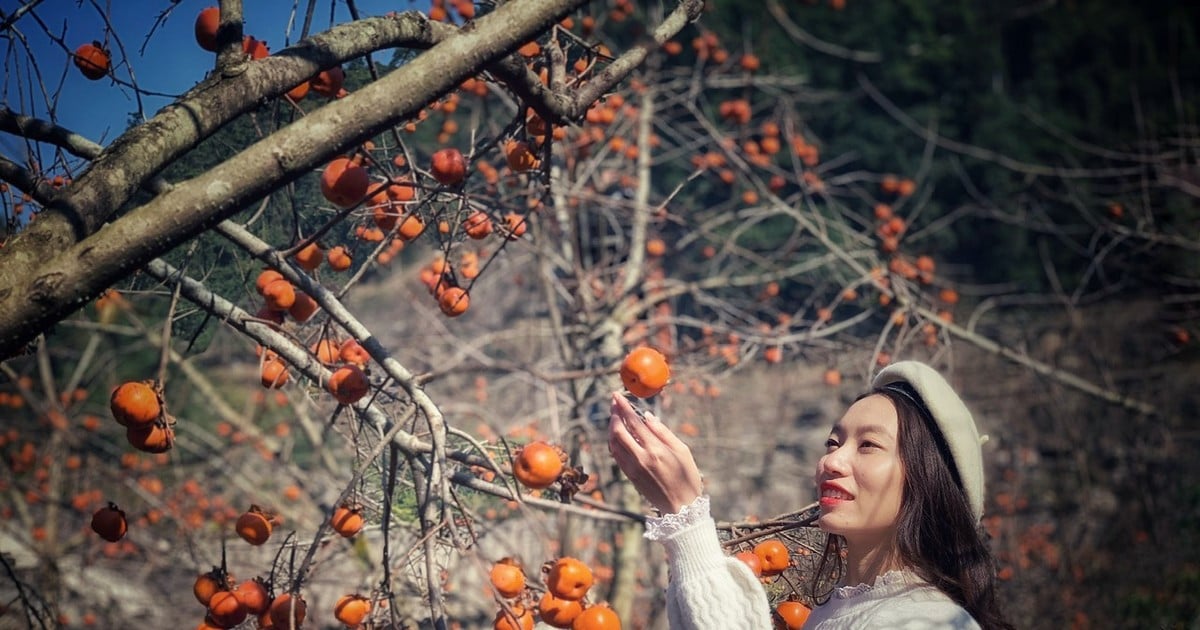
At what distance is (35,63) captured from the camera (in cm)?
163

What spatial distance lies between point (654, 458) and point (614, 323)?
9.95ft

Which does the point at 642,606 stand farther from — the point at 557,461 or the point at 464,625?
the point at 557,461

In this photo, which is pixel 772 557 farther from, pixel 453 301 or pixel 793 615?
pixel 453 301

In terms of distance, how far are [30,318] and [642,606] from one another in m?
5.36

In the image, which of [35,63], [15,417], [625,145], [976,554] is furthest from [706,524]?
[15,417]

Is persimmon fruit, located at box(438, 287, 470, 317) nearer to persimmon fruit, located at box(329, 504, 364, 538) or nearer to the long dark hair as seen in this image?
persimmon fruit, located at box(329, 504, 364, 538)

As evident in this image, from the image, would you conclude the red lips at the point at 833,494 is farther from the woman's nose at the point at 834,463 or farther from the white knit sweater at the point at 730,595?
the white knit sweater at the point at 730,595

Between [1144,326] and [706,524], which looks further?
[1144,326]

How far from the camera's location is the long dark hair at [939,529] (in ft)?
4.74

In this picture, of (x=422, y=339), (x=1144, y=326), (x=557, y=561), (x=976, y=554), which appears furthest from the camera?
(x=1144, y=326)

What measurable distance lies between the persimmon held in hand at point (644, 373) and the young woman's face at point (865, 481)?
1.38 ft

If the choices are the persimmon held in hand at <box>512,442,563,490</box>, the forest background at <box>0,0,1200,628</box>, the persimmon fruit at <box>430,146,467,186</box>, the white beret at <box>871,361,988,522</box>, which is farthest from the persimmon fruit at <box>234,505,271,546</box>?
the white beret at <box>871,361,988,522</box>

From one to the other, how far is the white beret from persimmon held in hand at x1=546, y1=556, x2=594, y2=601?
0.89 metres

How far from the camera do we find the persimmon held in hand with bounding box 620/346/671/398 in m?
1.62
